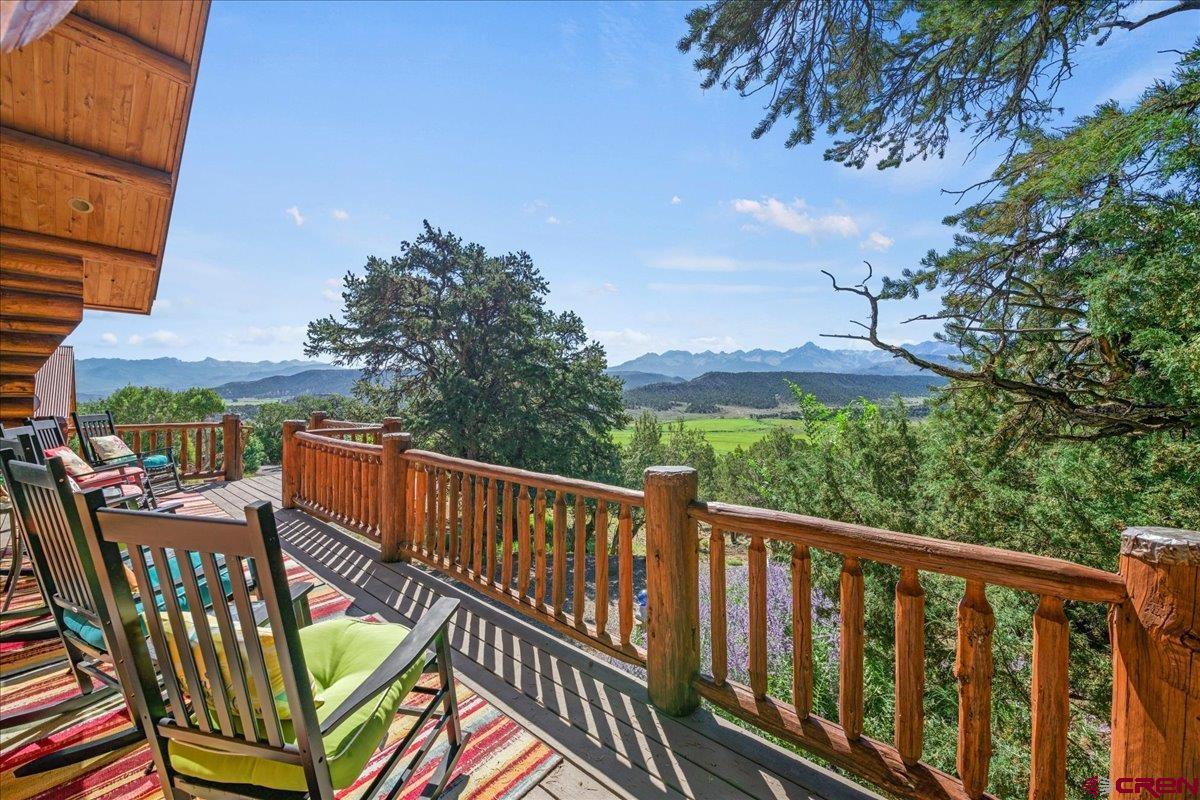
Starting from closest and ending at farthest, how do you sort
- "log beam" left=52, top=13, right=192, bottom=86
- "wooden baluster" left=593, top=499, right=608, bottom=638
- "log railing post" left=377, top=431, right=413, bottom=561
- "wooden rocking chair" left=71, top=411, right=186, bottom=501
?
"wooden baluster" left=593, top=499, right=608, bottom=638
"log beam" left=52, top=13, right=192, bottom=86
"log railing post" left=377, top=431, right=413, bottom=561
"wooden rocking chair" left=71, top=411, right=186, bottom=501

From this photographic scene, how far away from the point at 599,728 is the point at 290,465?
16.2ft

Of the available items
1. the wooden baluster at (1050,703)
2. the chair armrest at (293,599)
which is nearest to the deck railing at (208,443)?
the chair armrest at (293,599)

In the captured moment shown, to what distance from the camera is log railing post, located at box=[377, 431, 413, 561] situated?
A: 3.87 meters

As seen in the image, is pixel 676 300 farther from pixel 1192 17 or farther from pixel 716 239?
pixel 1192 17

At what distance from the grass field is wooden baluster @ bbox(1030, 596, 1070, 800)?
36969 millimetres

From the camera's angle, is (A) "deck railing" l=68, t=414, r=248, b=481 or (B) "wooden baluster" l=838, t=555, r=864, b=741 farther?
(A) "deck railing" l=68, t=414, r=248, b=481

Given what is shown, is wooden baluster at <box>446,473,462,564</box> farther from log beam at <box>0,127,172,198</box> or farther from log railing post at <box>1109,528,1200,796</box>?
log beam at <box>0,127,172,198</box>

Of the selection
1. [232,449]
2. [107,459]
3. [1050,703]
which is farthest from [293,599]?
[232,449]

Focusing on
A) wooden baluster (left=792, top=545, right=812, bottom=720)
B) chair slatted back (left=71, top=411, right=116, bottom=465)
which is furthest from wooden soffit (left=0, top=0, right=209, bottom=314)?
wooden baluster (left=792, top=545, right=812, bottom=720)

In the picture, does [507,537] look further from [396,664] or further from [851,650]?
[851,650]

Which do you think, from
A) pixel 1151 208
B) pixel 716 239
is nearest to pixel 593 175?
pixel 716 239

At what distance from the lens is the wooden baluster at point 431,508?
3641 millimetres

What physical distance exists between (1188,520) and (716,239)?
14.1 metres

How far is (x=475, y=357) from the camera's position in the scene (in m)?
15.9
